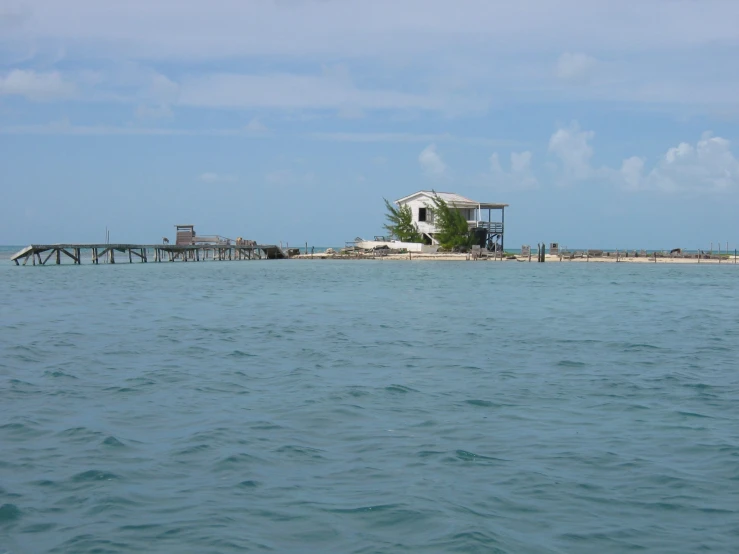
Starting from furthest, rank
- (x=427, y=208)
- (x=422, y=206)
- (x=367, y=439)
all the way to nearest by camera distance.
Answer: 1. (x=422, y=206)
2. (x=427, y=208)
3. (x=367, y=439)

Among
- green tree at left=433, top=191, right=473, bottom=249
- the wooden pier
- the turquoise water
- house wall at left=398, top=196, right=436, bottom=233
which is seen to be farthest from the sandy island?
the turquoise water

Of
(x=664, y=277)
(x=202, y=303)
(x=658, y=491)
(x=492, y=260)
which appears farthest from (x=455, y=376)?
(x=492, y=260)

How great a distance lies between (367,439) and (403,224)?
232 feet

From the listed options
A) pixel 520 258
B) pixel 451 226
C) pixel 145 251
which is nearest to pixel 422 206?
pixel 451 226

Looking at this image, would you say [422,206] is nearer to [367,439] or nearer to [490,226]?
[490,226]

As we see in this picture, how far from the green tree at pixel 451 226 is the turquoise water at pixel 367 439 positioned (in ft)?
174

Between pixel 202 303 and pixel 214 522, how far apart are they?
23730 mm

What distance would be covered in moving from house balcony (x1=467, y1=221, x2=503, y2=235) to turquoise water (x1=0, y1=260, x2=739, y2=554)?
2186 inches

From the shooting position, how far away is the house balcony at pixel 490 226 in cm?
7784

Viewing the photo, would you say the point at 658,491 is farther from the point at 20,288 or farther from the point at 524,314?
the point at 20,288

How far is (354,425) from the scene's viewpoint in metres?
10.8

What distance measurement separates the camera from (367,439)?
10.1 meters

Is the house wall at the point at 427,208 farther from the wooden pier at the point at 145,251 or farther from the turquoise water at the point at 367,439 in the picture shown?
the turquoise water at the point at 367,439

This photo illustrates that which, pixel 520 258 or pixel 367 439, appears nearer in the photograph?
pixel 367 439
